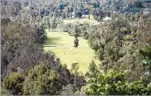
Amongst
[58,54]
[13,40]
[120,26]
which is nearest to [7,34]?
[13,40]

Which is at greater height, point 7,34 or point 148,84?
point 148,84

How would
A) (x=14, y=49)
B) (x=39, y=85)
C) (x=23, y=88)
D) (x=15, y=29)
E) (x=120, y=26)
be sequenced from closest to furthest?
(x=23, y=88), (x=39, y=85), (x=14, y=49), (x=15, y=29), (x=120, y=26)

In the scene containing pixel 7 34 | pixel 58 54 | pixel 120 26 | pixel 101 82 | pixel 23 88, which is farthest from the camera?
pixel 120 26

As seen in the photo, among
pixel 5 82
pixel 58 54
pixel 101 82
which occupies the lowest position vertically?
pixel 58 54

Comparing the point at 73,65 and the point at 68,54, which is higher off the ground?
the point at 68,54

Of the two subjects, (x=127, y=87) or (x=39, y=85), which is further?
(x=39, y=85)

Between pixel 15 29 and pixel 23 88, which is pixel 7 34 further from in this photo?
pixel 23 88

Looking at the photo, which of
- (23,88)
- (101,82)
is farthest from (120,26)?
(101,82)

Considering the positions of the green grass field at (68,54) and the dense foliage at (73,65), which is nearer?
the dense foliage at (73,65)

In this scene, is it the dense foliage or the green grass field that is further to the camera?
the green grass field

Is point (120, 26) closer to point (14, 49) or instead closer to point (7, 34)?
point (7, 34)
